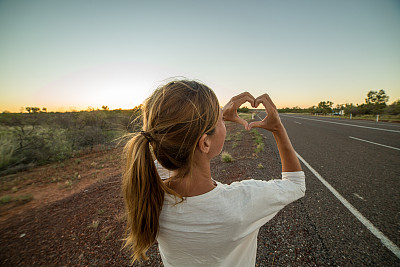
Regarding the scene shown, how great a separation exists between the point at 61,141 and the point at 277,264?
41.3 feet

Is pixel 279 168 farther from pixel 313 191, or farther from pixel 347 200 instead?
pixel 347 200

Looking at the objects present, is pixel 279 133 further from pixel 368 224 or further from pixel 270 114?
pixel 368 224

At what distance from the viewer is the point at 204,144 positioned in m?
0.94

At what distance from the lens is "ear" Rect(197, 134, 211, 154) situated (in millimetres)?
Result: 912

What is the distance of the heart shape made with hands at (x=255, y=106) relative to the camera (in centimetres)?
110

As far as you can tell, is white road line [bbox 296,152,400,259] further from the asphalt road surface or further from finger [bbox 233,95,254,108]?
finger [bbox 233,95,254,108]

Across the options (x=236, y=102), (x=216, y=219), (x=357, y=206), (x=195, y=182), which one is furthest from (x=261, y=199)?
(x=357, y=206)

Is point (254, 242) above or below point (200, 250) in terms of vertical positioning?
below

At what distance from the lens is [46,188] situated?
228 inches

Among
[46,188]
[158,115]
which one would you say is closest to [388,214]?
[158,115]

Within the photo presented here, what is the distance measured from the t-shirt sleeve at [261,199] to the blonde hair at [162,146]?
0.32 metres

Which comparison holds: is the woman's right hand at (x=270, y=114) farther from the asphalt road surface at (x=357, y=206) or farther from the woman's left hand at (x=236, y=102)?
the asphalt road surface at (x=357, y=206)

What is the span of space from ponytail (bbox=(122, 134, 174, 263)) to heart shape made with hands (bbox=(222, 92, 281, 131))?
64 centimetres

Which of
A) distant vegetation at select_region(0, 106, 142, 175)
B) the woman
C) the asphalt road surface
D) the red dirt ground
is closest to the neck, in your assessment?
the woman
